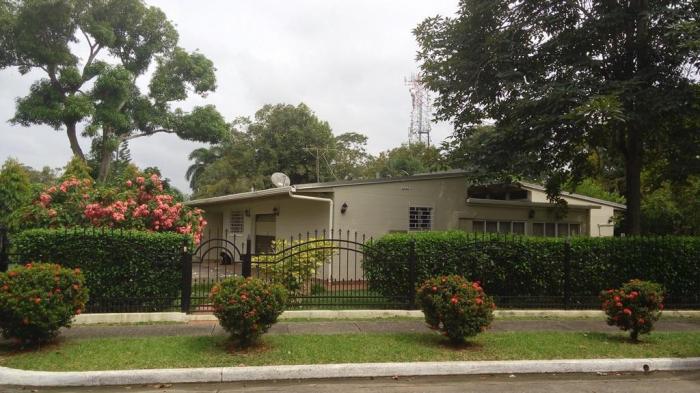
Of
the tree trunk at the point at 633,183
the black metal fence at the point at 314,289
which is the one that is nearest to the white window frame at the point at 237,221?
the black metal fence at the point at 314,289

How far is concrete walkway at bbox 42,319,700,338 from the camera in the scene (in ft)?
26.4

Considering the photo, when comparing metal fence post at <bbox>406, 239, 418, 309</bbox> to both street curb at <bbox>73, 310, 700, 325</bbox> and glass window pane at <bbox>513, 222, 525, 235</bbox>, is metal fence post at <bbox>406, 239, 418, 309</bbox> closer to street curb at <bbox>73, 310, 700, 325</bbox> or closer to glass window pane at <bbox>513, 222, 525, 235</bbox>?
street curb at <bbox>73, 310, 700, 325</bbox>

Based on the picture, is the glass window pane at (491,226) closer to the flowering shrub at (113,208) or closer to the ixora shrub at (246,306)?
the flowering shrub at (113,208)

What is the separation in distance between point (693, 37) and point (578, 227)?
9.28 meters

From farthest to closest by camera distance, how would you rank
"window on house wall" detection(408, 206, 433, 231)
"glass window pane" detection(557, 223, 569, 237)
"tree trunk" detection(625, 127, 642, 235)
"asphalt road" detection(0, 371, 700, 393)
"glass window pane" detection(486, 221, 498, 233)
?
1. "glass window pane" detection(557, 223, 569, 237)
2. "glass window pane" detection(486, 221, 498, 233)
3. "window on house wall" detection(408, 206, 433, 231)
4. "tree trunk" detection(625, 127, 642, 235)
5. "asphalt road" detection(0, 371, 700, 393)

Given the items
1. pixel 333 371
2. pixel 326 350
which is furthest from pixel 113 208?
pixel 333 371

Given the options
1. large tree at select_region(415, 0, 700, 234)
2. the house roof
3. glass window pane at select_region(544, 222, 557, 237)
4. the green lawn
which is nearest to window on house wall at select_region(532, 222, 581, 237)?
glass window pane at select_region(544, 222, 557, 237)

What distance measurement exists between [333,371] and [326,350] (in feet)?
2.38

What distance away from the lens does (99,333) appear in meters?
7.96

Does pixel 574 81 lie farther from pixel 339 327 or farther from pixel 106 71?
pixel 106 71

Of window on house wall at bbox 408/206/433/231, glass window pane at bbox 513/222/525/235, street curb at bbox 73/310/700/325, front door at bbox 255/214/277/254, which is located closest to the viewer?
street curb at bbox 73/310/700/325

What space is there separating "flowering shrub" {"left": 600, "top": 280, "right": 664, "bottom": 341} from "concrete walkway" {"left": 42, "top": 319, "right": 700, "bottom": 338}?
1114 mm

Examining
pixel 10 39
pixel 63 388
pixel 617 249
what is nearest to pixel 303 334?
pixel 63 388

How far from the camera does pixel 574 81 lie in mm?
11336
